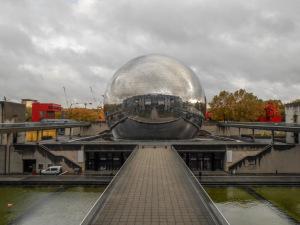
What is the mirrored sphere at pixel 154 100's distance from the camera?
31.6 meters

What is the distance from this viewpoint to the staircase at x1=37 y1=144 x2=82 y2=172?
30.4 m

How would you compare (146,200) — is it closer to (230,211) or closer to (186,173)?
(186,173)

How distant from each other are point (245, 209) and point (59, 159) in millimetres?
18382

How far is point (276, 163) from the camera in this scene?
29984 millimetres

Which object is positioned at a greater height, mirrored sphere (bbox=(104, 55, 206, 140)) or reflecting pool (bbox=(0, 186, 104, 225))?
mirrored sphere (bbox=(104, 55, 206, 140))

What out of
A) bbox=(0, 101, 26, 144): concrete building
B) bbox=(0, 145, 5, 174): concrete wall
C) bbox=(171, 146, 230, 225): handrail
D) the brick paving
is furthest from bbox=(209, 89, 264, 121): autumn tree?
bbox=(171, 146, 230, 225): handrail

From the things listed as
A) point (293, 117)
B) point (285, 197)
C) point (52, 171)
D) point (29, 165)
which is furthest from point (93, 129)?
point (285, 197)

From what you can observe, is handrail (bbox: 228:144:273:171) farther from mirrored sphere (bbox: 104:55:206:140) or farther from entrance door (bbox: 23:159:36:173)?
entrance door (bbox: 23:159:36:173)

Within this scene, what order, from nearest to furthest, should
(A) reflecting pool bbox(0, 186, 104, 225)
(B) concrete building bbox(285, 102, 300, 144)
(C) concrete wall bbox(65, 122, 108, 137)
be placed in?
(A) reflecting pool bbox(0, 186, 104, 225) < (B) concrete building bbox(285, 102, 300, 144) < (C) concrete wall bbox(65, 122, 108, 137)

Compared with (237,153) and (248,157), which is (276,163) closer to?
(248,157)

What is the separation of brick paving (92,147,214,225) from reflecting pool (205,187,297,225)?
358 cm

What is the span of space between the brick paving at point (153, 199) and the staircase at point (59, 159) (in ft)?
40.5

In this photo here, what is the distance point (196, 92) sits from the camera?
34.9 m

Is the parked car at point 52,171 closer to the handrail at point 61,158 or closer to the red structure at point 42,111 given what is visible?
the handrail at point 61,158
